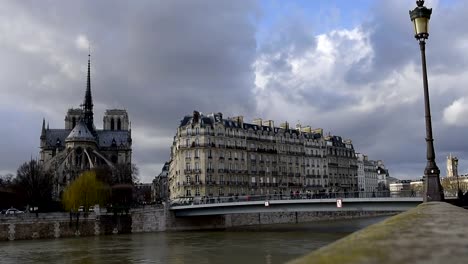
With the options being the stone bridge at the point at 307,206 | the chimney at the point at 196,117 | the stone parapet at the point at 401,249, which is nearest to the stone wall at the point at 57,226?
the stone bridge at the point at 307,206

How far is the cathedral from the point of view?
113062 millimetres

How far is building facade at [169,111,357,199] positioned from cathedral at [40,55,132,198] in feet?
85.8

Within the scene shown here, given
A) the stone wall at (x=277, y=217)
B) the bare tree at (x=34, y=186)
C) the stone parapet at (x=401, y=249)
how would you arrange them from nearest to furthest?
the stone parapet at (x=401, y=249), the stone wall at (x=277, y=217), the bare tree at (x=34, y=186)

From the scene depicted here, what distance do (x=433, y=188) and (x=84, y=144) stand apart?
113 m

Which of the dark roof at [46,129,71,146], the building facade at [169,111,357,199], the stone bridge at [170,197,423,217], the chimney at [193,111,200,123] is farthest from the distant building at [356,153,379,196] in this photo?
the stone bridge at [170,197,423,217]

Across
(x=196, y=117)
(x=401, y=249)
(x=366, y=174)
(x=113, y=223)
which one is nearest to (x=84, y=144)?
(x=196, y=117)

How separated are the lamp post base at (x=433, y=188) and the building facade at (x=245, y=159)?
7110 centimetres

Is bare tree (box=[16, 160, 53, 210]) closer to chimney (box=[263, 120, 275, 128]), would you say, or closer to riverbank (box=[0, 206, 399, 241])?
riverbank (box=[0, 206, 399, 241])

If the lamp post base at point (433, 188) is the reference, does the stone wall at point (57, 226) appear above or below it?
below

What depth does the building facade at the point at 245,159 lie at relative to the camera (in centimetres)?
8695

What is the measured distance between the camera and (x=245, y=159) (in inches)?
3686

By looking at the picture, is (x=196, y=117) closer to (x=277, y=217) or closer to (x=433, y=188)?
(x=277, y=217)

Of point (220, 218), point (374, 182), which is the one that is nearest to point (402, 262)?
point (220, 218)

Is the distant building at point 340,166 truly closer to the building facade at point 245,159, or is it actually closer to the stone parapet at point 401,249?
the building facade at point 245,159
